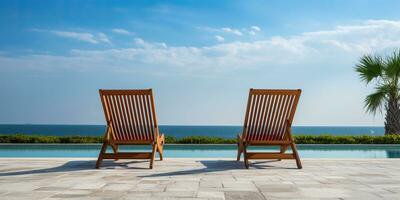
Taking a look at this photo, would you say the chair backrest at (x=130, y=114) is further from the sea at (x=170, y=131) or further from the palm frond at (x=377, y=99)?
the sea at (x=170, y=131)

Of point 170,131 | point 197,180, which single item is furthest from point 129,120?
point 170,131

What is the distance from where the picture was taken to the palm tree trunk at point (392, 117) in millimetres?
15781

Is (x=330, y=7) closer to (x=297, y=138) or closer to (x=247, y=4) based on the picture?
(x=247, y=4)

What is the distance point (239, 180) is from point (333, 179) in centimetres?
105

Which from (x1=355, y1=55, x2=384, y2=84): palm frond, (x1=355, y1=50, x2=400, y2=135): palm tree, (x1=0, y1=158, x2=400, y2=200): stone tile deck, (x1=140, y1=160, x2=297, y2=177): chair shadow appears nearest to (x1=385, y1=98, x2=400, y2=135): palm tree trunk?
(x1=355, y1=50, x2=400, y2=135): palm tree

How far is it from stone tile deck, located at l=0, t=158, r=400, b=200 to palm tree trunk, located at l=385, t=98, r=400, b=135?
9502mm

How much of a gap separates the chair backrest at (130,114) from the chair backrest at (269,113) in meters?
1.34

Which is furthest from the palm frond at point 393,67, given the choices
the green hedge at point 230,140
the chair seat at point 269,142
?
the chair seat at point 269,142

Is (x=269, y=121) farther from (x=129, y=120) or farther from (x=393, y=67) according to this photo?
(x=393, y=67)

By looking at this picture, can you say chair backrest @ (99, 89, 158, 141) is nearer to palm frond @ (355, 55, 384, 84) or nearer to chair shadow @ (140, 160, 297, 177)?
chair shadow @ (140, 160, 297, 177)

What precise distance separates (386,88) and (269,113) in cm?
1096

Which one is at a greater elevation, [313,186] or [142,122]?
[142,122]

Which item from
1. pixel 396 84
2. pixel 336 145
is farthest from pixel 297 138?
pixel 396 84

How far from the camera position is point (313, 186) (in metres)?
4.46
